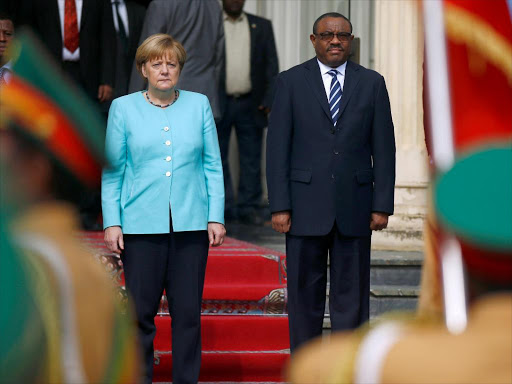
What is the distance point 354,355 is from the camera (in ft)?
4.51

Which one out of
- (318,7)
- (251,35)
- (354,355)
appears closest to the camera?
(354,355)

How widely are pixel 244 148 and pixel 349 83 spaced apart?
11.9ft

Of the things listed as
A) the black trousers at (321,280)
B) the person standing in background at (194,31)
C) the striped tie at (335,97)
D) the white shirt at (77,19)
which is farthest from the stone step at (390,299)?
the white shirt at (77,19)

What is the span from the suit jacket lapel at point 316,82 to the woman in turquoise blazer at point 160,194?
1.88 feet

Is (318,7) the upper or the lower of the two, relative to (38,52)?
upper

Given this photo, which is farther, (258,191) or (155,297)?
(258,191)

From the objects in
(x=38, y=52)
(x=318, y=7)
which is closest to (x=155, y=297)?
(x=38, y=52)

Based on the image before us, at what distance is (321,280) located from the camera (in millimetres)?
5148

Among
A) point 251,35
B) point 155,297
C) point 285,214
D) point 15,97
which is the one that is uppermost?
point 251,35

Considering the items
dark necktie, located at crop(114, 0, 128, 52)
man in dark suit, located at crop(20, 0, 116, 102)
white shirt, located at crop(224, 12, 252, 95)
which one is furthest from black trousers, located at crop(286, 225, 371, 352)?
white shirt, located at crop(224, 12, 252, 95)

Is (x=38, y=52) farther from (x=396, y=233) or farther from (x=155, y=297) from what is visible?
(x=396, y=233)

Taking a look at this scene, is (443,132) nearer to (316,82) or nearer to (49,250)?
(49,250)

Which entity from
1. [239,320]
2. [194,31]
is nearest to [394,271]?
[239,320]

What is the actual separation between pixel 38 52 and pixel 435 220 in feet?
1.91
